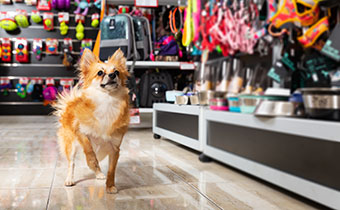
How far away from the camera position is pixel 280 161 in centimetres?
142

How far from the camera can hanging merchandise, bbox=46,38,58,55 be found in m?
7.34

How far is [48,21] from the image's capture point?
722cm

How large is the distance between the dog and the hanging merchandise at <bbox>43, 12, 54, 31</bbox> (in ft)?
19.5

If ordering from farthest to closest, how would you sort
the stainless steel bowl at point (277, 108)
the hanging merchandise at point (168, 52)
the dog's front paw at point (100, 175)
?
the hanging merchandise at point (168, 52) → the dog's front paw at point (100, 175) → the stainless steel bowl at point (277, 108)

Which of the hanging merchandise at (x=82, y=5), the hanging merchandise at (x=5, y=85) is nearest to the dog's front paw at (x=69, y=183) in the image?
the hanging merchandise at (x=5, y=85)

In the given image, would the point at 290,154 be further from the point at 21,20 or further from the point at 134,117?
the point at 21,20

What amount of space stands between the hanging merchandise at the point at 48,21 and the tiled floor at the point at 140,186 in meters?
5.00

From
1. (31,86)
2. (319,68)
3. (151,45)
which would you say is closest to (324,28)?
(319,68)

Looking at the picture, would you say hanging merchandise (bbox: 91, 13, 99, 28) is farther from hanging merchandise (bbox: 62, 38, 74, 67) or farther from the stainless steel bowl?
the stainless steel bowl

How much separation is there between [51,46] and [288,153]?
270 inches

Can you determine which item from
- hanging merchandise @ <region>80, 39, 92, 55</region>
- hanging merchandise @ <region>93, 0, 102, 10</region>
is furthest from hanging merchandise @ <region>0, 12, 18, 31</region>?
hanging merchandise @ <region>93, 0, 102, 10</region>

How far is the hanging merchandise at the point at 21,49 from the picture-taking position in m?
7.22

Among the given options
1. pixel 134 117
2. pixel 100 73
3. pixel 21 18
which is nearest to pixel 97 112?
pixel 100 73

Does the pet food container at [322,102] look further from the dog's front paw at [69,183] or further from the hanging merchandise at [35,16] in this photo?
the hanging merchandise at [35,16]
